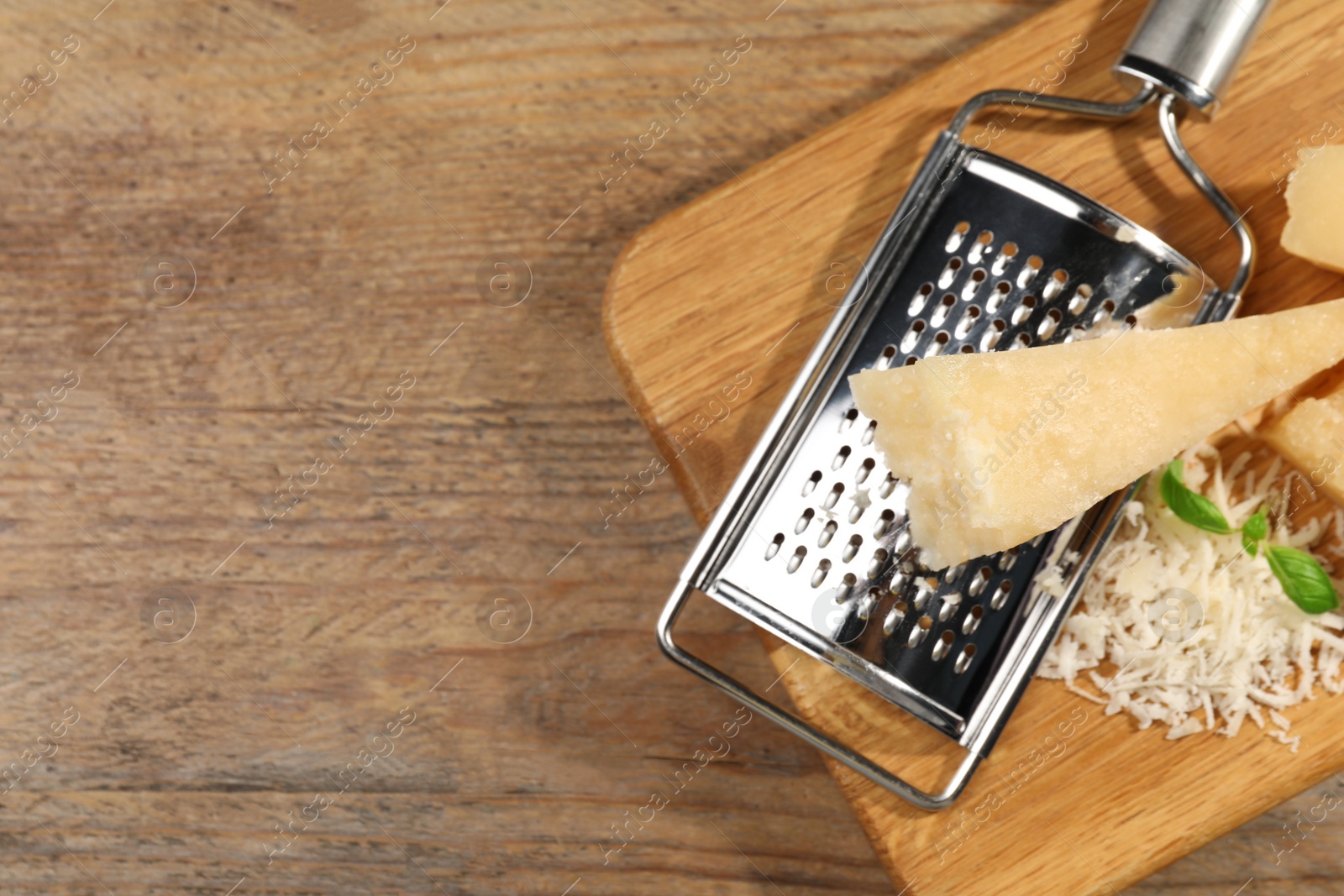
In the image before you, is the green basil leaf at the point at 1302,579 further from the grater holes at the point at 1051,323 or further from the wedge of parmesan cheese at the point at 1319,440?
the grater holes at the point at 1051,323

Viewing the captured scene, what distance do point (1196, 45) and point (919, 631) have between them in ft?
2.31

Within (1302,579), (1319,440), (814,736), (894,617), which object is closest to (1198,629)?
(1302,579)

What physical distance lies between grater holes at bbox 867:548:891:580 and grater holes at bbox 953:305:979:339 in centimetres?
25

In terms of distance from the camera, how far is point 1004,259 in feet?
3.22

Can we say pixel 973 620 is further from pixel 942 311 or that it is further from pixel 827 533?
pixel 942 311

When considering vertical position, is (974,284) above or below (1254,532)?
above

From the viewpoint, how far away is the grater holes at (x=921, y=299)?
100 centimetres

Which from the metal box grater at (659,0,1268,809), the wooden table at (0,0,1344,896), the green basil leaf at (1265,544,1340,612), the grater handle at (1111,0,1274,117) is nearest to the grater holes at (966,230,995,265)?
the metal box grater at (659,0,1268,809)

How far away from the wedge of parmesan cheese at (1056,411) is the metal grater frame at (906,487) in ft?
0.24

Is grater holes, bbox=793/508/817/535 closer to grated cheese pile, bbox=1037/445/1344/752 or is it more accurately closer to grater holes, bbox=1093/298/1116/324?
grated cheese pile, bbox=1037/445/1344/752

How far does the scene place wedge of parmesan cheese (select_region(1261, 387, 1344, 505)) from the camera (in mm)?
947

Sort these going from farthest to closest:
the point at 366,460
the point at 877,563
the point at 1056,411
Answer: the point at 366,460
the point at 877,563
the point at 1056,411

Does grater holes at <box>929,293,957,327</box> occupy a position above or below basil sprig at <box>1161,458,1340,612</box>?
above

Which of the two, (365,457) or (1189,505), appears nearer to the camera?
(1189,505)
